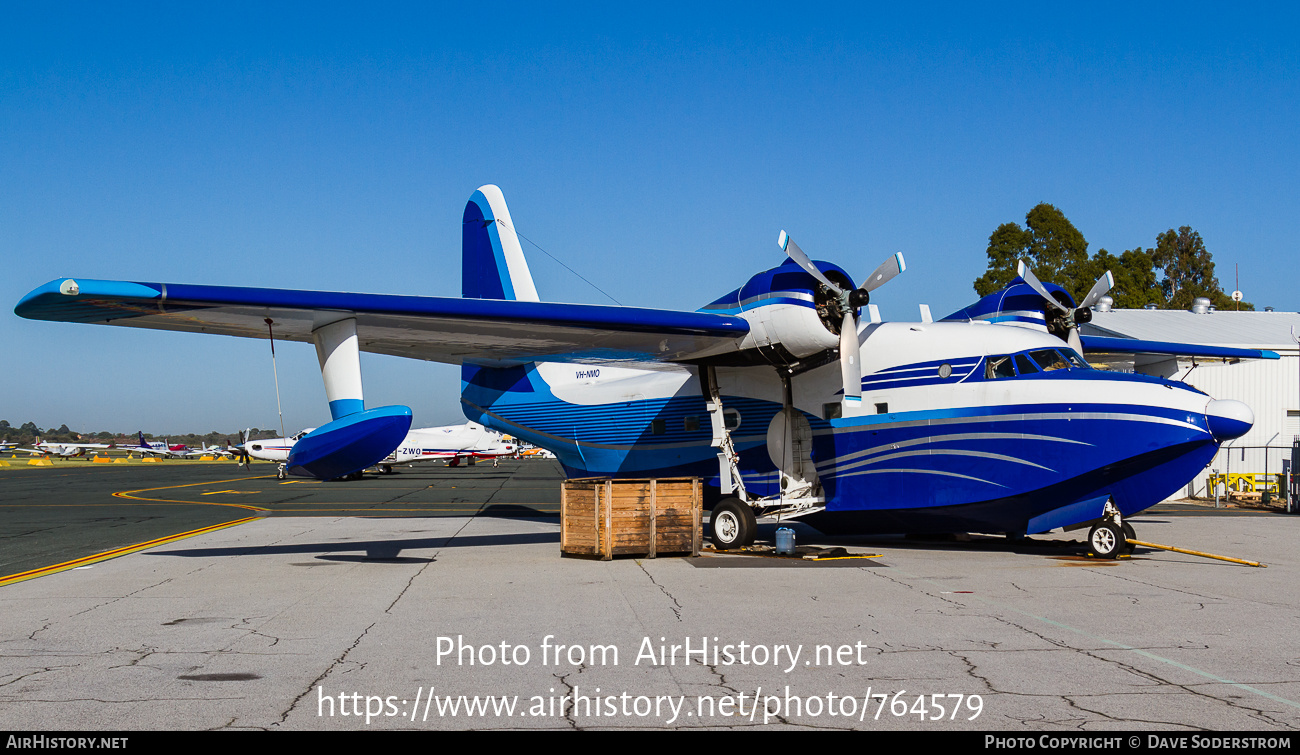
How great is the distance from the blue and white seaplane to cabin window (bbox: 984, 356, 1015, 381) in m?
0.02

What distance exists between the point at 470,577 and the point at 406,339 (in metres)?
4.83

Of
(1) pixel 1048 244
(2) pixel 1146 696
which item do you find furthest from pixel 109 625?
(1) pixel 1048 244

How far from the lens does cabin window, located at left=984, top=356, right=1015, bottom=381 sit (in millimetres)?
14430

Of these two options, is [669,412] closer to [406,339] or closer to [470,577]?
[406,339]

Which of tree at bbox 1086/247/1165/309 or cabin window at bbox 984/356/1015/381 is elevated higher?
tree at bbox 1086/247/1165/309

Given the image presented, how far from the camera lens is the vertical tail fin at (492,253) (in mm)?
20891

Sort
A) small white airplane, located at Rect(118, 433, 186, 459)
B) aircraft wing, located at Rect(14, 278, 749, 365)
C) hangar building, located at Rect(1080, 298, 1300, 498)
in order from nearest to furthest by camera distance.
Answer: aircraft wing, located at Rect(14, 278, 749, 365) < hangar building, located at Rect(1080, 298, 1300, 498) < small white airplane, located at Rect(118, 433, 186, 459)

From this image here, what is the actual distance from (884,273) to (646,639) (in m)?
8.51

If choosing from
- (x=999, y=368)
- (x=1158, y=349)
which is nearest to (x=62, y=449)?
(x=1158, y=349)

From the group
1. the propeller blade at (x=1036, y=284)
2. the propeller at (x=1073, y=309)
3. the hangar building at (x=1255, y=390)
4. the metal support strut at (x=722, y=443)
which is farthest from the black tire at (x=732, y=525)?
the hangar building at (x=1255, y=390)

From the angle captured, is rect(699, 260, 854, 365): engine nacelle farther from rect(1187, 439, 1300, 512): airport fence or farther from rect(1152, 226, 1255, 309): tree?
rect(1152, 226, 1255, 309): tree

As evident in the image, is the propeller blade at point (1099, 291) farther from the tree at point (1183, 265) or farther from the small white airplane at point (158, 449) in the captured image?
the small white airplane at point (158, 449)

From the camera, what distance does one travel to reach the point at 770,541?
698 inches

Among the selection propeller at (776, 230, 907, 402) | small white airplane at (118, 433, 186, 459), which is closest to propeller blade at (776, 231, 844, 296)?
propeller at (776, 230, 907, 402)
